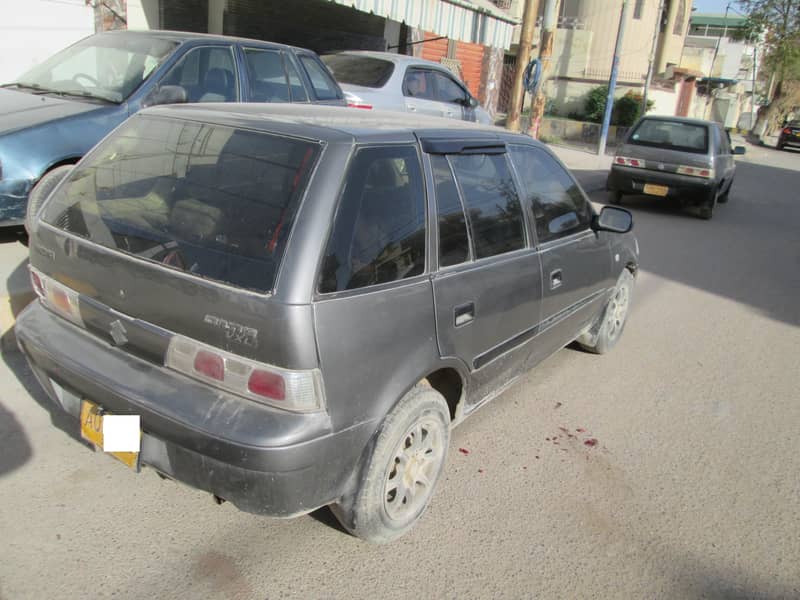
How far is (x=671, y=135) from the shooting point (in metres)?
12.0

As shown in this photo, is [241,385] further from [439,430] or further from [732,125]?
[732,125]

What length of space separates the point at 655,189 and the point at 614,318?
284 inches

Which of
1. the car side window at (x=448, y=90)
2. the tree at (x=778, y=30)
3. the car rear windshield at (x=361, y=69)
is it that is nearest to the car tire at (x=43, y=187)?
the car rear windshield at (x=361, y=69)

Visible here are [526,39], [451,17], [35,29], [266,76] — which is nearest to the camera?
[266,76]

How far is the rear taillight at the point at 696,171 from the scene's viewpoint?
11.2 m

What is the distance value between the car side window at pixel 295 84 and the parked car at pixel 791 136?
36.2m

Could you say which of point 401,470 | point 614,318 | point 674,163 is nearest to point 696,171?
point 674,163

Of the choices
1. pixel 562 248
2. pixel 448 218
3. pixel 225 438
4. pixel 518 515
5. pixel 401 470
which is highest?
pixel 448 218

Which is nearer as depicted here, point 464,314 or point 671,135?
point 464,314

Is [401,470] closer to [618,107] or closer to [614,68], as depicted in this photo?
[614,68]

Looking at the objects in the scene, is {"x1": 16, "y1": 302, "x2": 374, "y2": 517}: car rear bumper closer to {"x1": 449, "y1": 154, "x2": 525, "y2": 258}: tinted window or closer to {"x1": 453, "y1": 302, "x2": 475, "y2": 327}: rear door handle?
{"x1": 453, "y1": 302, "x2": 475, "y2": 327}: rear door handle

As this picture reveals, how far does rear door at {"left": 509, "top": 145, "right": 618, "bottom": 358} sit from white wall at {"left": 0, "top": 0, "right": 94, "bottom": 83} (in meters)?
8.22

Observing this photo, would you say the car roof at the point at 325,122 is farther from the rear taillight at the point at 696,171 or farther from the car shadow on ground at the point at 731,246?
the rear taillight at the point at 696,171

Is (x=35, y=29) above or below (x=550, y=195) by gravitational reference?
above
